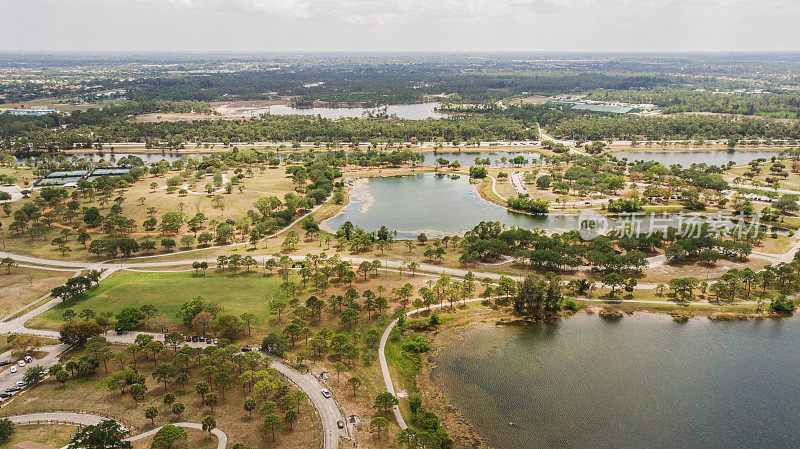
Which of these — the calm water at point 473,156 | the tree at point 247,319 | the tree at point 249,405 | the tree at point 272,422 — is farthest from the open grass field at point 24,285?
the calm water at point 473,156

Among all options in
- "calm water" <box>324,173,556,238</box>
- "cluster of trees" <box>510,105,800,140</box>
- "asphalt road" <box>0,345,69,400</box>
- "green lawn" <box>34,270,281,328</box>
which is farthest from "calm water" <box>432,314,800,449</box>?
"cluster of trees" <box>510,105,800,140</box>

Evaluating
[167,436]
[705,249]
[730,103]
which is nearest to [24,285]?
[167,436]

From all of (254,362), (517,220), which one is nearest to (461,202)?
(517,220)

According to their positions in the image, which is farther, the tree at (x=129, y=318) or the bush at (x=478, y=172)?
the bush at (x=478, y=172)

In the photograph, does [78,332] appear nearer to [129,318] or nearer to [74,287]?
[129,318]

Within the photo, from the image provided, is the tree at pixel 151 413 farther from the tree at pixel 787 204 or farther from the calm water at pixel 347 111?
the calm water at pixel 347 111
